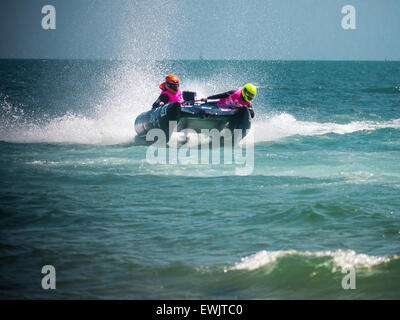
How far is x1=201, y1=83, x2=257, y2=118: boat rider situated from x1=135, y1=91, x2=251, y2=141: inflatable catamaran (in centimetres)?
27

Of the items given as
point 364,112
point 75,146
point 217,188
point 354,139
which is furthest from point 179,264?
point 364,112

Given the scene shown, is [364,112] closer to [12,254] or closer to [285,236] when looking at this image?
[285,236]

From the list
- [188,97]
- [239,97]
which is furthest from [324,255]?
[188,97]

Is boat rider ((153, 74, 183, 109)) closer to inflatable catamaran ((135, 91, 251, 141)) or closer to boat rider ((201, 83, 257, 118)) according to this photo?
inflatable catamaran ((135, 91, 251, 141))

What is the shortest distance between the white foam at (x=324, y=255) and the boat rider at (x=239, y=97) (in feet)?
25.5

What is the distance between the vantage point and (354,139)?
54.6 feet

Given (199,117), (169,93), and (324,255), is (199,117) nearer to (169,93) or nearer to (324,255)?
(169,93)

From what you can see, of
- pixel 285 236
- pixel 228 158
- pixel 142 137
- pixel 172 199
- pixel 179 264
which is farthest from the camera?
pixel 142 137

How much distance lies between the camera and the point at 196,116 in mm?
13469

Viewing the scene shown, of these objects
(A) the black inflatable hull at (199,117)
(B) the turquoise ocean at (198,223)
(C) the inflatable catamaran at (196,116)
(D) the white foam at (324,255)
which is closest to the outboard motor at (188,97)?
(C) the inflatable catamaran at (196,116)

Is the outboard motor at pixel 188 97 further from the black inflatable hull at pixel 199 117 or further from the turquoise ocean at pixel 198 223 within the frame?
the turquoise ocean at pixel 198 223

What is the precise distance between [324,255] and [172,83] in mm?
8468

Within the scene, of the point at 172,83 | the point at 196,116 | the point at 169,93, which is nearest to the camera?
the point at 196,116
